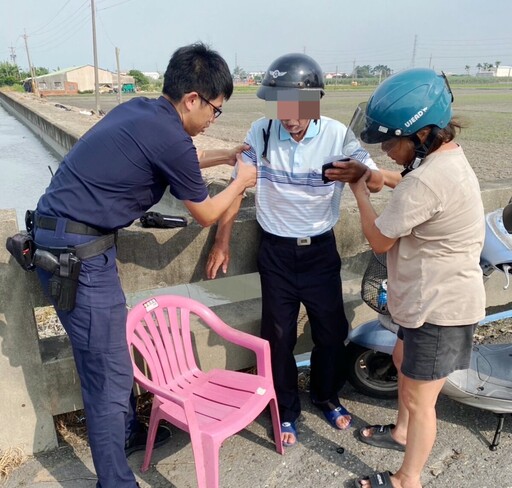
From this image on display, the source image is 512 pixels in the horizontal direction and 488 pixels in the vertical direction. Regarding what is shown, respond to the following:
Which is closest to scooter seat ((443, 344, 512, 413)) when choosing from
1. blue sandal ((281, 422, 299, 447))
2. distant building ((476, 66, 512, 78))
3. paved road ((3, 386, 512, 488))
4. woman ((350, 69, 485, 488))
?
paved road ((3, 386, 512, 488))

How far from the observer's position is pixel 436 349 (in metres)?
2.17

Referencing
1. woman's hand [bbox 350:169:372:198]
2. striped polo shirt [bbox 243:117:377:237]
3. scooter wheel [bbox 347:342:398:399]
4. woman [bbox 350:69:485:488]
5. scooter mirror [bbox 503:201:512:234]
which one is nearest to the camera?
woman [bbox 350:69:485:488]

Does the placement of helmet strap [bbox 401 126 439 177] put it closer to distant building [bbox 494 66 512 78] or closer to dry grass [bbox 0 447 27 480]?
dry grass [bbox 0 447 27 480]

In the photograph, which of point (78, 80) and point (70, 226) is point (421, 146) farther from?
point (78, 80)

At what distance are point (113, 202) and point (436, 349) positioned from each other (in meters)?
1.49

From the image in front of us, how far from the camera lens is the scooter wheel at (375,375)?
3158mm

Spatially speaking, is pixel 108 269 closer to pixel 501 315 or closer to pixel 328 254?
pixel 328 254

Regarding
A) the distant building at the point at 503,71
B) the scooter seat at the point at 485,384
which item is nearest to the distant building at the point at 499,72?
the distant building at the point at 503,71

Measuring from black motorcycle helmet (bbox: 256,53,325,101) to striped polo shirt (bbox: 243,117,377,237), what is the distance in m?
0.18

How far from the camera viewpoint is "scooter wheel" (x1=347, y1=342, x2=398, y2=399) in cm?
316

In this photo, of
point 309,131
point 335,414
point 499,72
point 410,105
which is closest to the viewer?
point 410,105

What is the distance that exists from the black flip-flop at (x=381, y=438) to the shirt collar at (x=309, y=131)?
5.36 ft

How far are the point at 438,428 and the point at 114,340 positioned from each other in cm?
190


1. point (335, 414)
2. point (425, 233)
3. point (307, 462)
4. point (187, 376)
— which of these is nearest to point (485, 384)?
point (335, 414)
